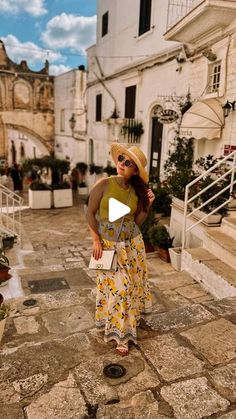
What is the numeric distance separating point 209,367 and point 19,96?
21899 millimetres

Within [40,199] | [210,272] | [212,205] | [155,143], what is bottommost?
[40,199]

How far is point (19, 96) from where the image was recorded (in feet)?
69.9

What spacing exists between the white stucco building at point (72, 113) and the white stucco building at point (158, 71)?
207cm

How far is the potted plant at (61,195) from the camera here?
558 inches

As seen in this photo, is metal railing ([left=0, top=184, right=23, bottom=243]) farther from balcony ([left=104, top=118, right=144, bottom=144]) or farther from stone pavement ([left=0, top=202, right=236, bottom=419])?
balcony ([left=104, top=118, right=144, bottom=144])

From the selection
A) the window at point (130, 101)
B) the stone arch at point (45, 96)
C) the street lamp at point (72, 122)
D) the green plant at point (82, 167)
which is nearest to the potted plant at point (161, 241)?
the window at point (130, 101)

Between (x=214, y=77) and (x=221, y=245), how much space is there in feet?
16.4

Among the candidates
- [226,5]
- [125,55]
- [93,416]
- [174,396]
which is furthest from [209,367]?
[125,55]

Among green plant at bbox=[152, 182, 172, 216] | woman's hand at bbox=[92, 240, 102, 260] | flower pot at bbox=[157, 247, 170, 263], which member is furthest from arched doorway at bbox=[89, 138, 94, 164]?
woman's hand at bbox=[92, 240, 102, 260]

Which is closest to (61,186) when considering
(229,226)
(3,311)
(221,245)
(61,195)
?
(61,195)

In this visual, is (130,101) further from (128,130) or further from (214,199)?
(214,199)

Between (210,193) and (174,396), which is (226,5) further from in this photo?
(174,396)

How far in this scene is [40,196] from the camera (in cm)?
1388

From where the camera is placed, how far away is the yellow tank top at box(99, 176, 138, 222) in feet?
8.70
